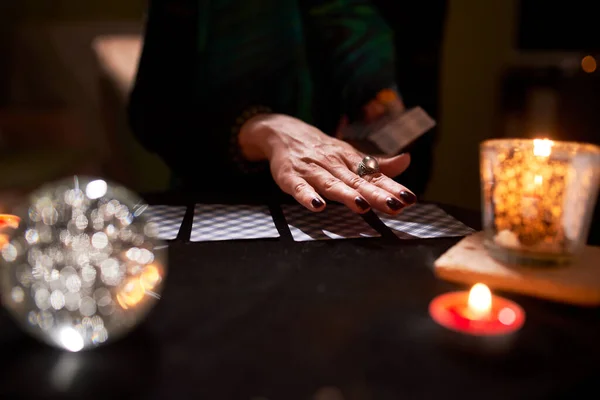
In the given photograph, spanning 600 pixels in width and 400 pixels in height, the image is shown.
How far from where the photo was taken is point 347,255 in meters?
0.63

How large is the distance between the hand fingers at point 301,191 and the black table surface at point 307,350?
0.62 feet

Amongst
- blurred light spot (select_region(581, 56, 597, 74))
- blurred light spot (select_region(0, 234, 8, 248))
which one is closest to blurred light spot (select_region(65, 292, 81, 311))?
blurred light spot (select_region(0, 234, 8, 248))

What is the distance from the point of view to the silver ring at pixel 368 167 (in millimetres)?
824

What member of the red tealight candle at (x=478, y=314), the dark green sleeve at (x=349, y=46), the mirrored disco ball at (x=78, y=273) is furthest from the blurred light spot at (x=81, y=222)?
the dark green sleeve at (x=349, y=46)

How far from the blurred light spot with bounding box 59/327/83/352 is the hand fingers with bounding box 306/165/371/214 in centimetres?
41

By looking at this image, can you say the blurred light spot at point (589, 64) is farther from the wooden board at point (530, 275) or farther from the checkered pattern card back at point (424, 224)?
the wooden board at point (530, 275)

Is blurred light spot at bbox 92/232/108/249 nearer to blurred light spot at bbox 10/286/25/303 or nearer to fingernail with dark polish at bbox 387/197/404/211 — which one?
blurred light spot at bbox 10/286/25/303

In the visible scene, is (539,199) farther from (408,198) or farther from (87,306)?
(87,306)

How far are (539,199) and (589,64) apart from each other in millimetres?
1994

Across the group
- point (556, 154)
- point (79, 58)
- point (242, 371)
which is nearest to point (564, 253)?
point (556, 154)

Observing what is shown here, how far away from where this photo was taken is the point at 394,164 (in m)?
0.84

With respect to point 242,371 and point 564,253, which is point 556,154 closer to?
point 564,253

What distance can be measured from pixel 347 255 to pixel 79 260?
30cm

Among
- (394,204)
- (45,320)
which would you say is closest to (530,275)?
(394,204)
